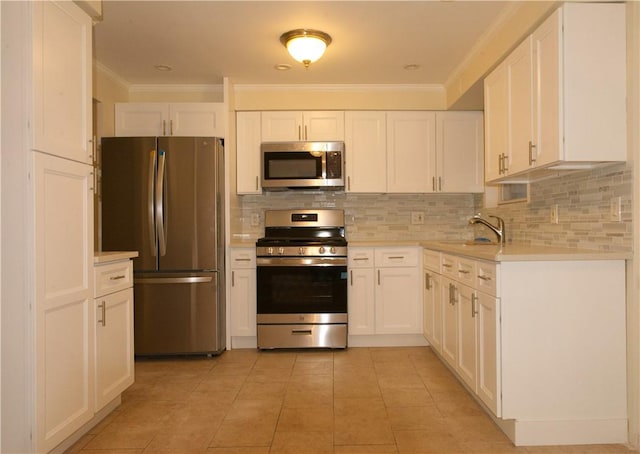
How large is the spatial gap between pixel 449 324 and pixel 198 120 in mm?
2648

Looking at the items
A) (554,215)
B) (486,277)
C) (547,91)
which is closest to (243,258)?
(486,277)

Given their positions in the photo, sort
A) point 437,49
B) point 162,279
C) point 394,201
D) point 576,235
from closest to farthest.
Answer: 1. point 576,235
2. point 437,49
3. point 162,279
4. point 394,201

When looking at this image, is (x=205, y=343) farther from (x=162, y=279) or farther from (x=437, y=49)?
(x=437, y=49)

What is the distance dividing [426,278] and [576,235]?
1.38 m

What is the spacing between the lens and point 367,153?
164 inches

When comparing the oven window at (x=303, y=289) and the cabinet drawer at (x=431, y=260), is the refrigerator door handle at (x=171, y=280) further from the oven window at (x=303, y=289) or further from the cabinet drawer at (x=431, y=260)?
the cabinet drawer at (x=431, y=260)

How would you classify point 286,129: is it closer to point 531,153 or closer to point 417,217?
point 417,217

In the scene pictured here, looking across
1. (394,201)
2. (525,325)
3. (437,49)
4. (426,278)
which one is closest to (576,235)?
(525,325)

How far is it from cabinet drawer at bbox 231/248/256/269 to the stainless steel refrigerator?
26 centimetres

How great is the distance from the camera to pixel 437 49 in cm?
334

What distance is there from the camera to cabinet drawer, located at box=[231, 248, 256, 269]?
3871 millimetres

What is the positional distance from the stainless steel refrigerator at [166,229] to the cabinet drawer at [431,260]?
5.68ft

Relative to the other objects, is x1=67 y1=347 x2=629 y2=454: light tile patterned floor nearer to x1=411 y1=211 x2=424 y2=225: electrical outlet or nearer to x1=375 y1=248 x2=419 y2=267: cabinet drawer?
x1=375 y1=248 x2=419 y2=267: cabinet drawer

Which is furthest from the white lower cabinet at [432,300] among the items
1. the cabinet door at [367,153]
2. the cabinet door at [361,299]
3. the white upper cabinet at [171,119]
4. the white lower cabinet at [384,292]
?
the white upper cabinet at [171,119]
